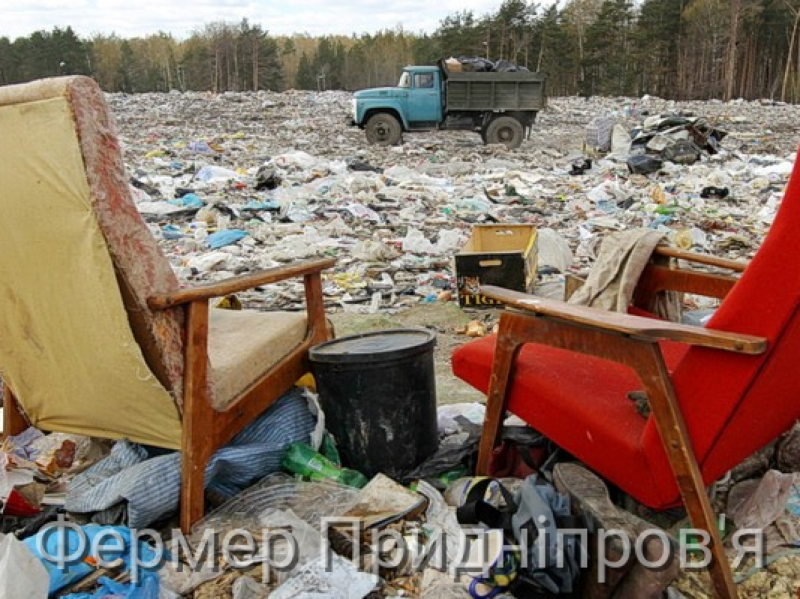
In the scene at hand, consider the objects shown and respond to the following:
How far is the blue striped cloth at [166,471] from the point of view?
2.04 meters

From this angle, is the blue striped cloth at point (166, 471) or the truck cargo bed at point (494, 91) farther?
the truck cargo bed at point (494, 91)

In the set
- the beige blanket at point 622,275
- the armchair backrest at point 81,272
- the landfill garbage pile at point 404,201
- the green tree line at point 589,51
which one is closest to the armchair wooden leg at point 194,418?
the armchair backrest at point 81,272

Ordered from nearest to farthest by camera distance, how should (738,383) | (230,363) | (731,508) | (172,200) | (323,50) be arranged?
(738,383) → (731,508) → (230,363) → (172,200) → (323,50)

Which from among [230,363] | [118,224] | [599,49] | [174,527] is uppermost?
[599,49]

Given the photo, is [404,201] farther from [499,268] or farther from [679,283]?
[679,283]

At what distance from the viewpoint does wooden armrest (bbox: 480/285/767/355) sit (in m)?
1.50

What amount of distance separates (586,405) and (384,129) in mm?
13269

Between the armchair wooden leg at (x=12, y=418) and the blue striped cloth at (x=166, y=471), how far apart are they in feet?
1.26

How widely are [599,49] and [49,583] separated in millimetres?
42854

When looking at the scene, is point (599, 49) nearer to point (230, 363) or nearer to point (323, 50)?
point (323, 50)

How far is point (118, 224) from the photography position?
186 cm

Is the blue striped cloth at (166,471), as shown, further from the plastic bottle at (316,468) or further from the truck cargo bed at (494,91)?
the truck cargo bed at (494,91)

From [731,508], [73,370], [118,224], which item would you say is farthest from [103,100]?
[731,508]

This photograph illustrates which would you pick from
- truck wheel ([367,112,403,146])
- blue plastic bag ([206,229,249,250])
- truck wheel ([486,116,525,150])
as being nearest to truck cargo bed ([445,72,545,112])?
truck wheel ([486,116,525,150])
